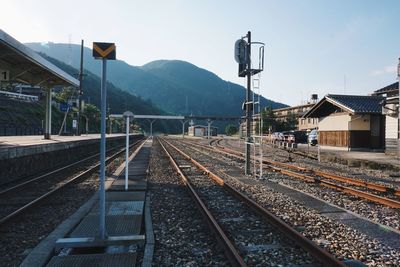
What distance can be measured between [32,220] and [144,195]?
3088 millimetres

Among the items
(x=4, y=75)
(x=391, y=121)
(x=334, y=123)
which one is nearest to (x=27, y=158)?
(x=4, y=75)

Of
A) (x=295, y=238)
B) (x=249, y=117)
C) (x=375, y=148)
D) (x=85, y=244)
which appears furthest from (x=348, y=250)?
(x=375, y=148)

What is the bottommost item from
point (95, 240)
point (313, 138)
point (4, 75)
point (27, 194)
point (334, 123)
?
point (27, 194)

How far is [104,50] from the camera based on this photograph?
226 inches

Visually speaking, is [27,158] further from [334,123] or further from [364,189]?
[334,123]

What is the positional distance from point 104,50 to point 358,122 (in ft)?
80.0

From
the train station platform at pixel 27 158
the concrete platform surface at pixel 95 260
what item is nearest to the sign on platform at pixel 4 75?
the train station platform at pixel 27 158

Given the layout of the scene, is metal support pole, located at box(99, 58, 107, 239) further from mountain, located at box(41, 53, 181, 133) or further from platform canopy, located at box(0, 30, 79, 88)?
mountain, located at box(41, 53, 181, 133)

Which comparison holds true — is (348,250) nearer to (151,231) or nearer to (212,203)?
(151,231)

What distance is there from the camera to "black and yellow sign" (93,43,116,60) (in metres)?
5.71

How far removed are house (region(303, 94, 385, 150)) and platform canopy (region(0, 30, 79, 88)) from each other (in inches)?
751

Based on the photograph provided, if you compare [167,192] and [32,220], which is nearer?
[32,220]

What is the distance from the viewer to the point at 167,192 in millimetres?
10820

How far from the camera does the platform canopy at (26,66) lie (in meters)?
13.3
